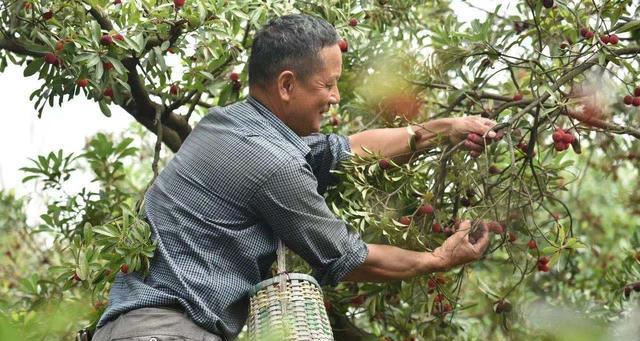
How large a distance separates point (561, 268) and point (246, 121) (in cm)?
298

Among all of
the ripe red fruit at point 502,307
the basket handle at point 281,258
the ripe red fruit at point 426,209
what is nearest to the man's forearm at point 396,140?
the ripe red fruit at point 426,209

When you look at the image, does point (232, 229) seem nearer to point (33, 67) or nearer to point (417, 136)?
point (417, 136)

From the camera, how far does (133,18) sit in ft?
12.4

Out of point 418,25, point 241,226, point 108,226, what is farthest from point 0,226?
point 241,226

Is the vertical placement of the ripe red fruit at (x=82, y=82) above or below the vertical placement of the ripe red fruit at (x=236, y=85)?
above

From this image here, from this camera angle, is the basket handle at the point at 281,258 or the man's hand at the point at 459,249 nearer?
the basket handle at the point at 281,258

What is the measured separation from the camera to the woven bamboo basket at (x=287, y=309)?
9.68 feet

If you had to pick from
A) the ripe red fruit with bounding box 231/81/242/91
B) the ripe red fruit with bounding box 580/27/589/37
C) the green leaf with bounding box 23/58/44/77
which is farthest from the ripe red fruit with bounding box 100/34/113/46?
the ripe red fruit with bounding box 580/27/589/37

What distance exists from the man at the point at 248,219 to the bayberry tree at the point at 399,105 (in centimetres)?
10

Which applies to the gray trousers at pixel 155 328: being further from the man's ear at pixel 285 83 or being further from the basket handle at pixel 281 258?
the man's ear at pixel 285 83

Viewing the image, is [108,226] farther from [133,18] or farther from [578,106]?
[578,106]

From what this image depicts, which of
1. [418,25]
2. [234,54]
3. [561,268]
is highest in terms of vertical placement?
[234,54]

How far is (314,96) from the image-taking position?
336 cm

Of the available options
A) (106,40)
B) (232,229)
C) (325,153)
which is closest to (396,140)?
(325,153)
